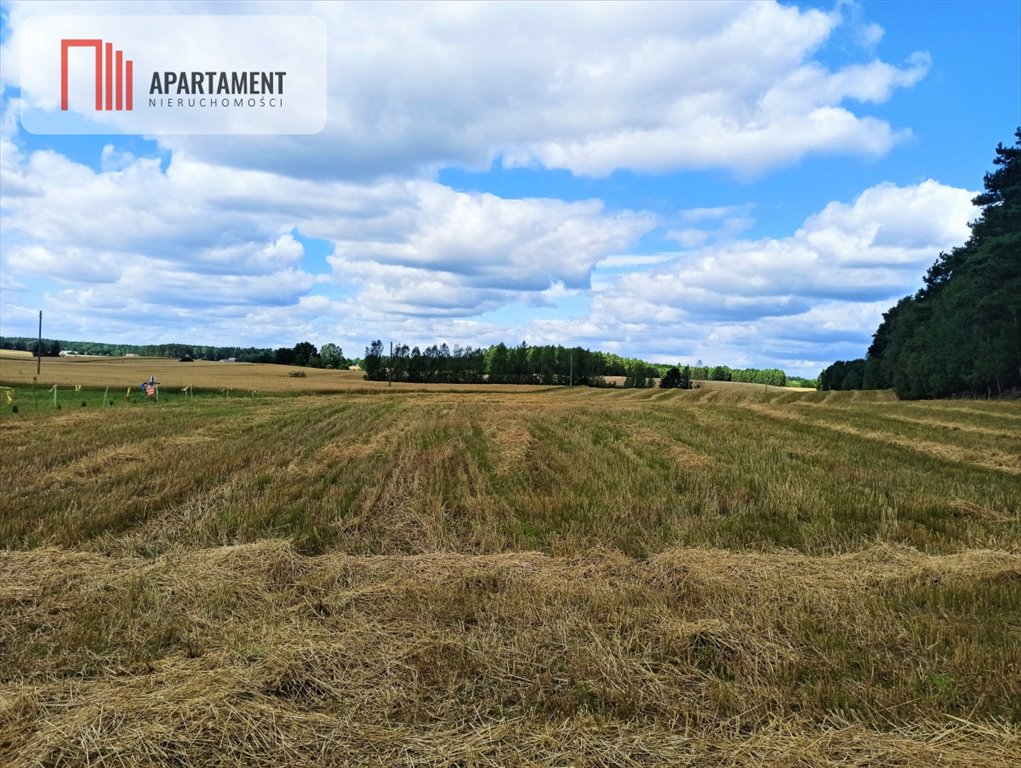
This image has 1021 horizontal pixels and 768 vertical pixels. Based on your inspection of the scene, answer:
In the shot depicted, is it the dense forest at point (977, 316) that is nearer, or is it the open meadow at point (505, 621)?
the open meadow at point (505, 621)

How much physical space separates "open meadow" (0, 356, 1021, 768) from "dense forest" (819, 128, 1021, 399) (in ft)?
131

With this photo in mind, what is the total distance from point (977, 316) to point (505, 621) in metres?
54.4

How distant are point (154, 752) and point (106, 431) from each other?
1997 centimetres

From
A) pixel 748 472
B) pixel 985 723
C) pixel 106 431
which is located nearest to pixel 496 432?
pixel 748 472

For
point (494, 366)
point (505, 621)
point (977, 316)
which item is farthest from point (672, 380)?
point (505, 621)

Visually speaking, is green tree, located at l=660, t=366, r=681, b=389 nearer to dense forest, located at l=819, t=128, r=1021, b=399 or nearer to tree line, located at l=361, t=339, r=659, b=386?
tree line, located at l=361, t=339, r=659, b=386

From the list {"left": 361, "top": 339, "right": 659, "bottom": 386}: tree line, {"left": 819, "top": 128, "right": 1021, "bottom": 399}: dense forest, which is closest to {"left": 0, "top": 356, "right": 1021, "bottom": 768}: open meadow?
{"left": 819, "top": 128, "right": 1021, "bottom": 399}: dense forest

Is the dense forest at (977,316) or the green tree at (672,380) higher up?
the dense forest at (977,316)

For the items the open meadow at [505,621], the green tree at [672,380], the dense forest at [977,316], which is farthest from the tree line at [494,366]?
the open meadow at [505,621]

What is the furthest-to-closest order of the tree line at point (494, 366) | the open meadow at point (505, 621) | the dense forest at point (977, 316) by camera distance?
the tree line at point (494, 366) → the dense forest at point (977, 316) → the open meadow at point (505, 621)

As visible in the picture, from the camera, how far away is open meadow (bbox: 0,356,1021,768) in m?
3.78

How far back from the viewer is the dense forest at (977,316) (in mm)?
42594

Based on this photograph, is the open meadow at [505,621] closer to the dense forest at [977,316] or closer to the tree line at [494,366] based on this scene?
the dense forest at [977,316]

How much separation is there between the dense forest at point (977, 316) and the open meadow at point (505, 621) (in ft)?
131
